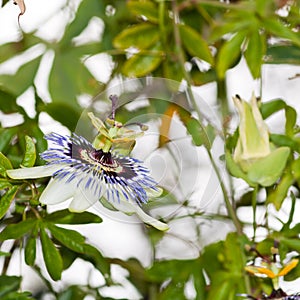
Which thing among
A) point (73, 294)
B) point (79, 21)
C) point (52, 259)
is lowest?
point (73, 294)

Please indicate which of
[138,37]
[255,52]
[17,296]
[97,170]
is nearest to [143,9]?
[138,37]

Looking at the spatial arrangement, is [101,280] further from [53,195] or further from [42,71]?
[53,195]

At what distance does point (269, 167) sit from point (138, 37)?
0.23m

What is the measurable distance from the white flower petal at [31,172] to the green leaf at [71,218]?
0.10m

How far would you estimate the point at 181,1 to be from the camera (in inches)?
34.2

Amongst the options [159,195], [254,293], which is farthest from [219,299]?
[159,195]

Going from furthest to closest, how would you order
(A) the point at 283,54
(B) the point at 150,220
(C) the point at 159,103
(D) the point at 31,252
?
(A) the point at 283,54, (C) the point at 159,103, (D) the point at 31,252, (B) the point at 150,220

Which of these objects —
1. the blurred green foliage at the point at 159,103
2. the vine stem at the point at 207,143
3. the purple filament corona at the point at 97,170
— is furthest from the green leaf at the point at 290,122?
the purple filament corona at the point at 97,170

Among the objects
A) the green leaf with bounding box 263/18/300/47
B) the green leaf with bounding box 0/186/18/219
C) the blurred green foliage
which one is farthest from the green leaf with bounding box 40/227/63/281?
the green leaf with bounding box 263/18/300/47

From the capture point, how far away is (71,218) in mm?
709

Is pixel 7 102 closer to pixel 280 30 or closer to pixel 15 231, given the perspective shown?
pixel 15 231

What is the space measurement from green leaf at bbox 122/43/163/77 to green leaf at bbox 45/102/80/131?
3.6 inches

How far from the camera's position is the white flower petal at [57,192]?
0.58m

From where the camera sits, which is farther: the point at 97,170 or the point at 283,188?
the point at 283,188
